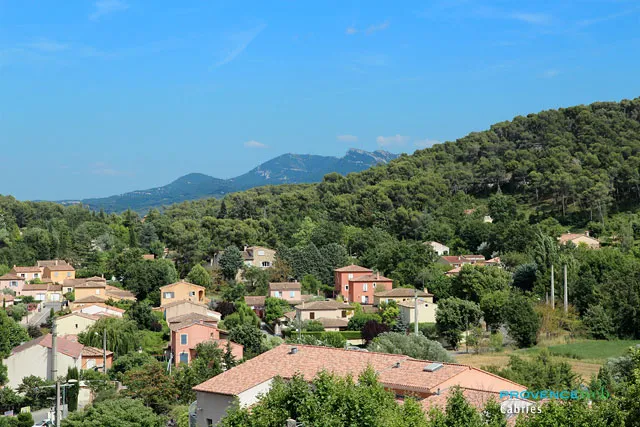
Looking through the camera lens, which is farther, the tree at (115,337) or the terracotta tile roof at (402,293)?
the terracotta tile roof at (402,293)

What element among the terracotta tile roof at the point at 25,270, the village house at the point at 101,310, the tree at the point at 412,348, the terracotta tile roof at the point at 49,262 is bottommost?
the village house at the point at 101,310

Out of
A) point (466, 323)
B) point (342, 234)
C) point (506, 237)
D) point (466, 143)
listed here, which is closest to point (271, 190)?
point (466, 143)

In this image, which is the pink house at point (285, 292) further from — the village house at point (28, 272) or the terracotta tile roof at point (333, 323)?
the village house at point (28, 272)

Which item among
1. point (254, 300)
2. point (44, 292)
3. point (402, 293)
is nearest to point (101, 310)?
point (254, 300)

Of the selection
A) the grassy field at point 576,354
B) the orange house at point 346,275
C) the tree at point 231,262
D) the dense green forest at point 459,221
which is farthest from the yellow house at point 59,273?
the grassy field at point 576,354

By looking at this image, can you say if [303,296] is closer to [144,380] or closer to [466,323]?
[466,323]

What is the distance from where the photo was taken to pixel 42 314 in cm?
4834

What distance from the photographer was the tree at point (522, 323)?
3391 cm

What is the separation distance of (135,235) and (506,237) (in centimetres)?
3395

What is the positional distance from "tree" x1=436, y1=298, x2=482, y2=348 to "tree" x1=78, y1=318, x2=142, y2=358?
14.2 m

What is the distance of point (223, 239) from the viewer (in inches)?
2554

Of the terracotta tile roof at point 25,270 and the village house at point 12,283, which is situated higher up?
the terracotta tile roof at point 25,270

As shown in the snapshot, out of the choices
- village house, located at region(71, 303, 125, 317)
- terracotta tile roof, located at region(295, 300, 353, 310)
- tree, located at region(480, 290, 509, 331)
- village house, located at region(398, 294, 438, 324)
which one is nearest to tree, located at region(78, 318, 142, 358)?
village house, located at region(71, 303, 125, 317)

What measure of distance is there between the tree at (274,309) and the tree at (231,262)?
1133cm
